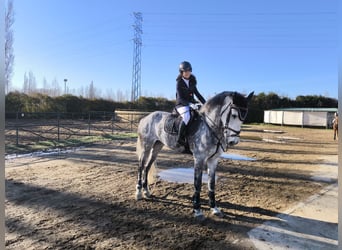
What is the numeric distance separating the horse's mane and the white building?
2499cm

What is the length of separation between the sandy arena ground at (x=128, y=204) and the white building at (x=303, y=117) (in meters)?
20.6

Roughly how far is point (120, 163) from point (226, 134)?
13.9ft

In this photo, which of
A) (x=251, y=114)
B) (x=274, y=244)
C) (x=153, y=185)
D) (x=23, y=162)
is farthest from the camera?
(x=251, y=114)

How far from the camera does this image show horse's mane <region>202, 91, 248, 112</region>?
3312 millimetres

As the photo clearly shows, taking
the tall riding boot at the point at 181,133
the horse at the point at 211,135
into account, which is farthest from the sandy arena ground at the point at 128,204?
the tall riding boot at the point at 181,133

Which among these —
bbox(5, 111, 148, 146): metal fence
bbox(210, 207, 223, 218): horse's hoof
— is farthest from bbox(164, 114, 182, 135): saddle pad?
bbox(5, 111, 148, 146): metal fence

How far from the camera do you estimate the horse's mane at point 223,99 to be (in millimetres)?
3312

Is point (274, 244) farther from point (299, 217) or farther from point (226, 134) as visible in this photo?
point (226, 134)

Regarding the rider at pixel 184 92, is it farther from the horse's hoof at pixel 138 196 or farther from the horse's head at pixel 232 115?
the horse's hoof at pixel 138 196

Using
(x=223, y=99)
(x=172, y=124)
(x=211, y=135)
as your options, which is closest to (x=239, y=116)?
(x=223, y=99)

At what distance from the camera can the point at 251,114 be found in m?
31.1

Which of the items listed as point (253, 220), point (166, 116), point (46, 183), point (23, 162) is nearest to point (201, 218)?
point (253, 220)

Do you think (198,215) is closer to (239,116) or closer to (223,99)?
(239,116)

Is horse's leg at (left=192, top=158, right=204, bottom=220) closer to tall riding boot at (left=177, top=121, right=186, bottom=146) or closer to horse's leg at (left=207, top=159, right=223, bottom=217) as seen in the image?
horse's leg at (left=207, top=159, right=223, bottom=217)
